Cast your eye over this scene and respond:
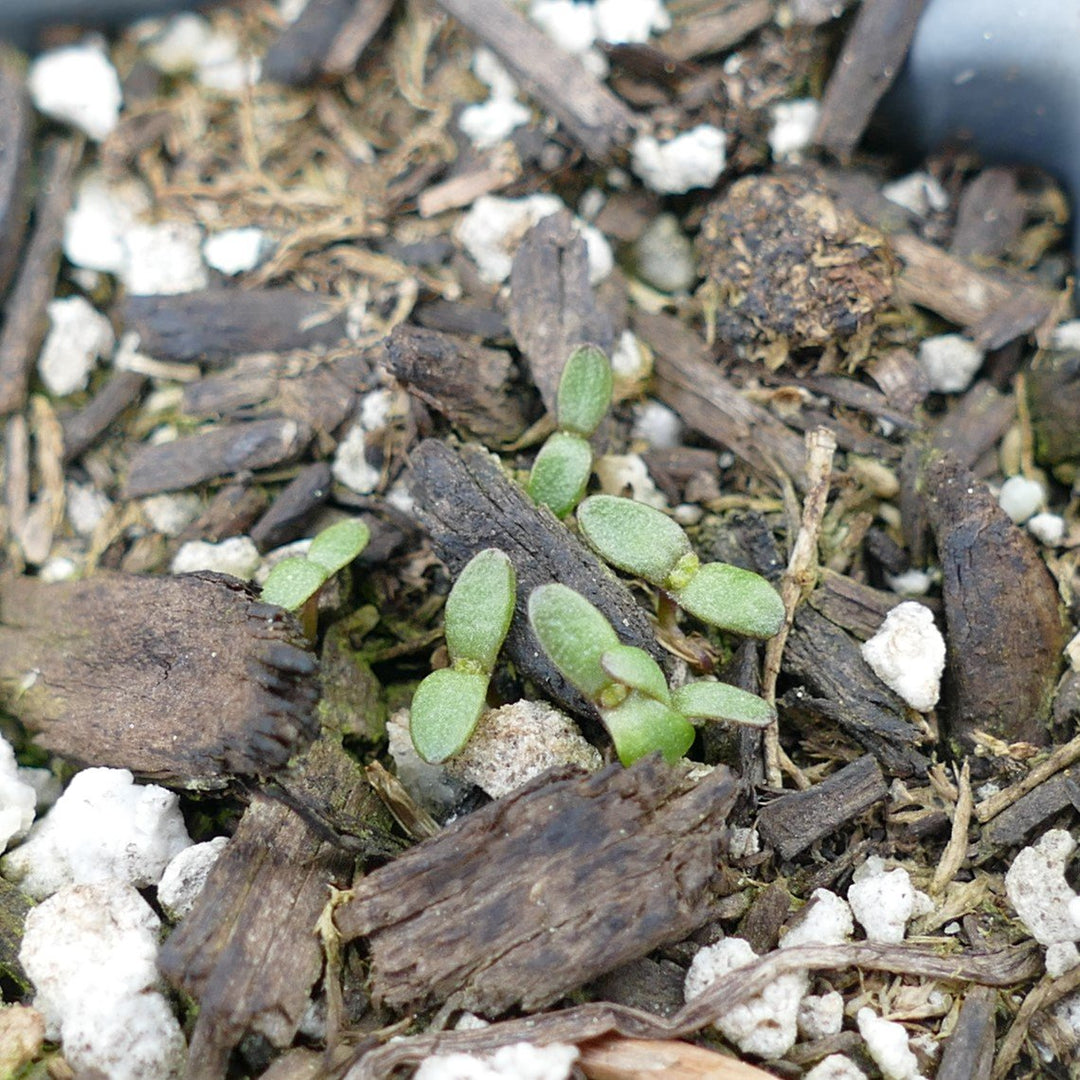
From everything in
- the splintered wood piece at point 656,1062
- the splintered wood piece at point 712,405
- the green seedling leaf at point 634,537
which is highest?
the splintered wood piece at point 712,405

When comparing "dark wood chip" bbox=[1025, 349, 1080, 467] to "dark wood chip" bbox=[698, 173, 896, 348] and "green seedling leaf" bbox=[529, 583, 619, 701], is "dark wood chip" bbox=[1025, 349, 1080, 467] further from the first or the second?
"green seedling leaf" bbox=[529, 583, 619, 701]

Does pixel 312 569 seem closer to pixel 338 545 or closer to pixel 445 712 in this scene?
pixel 338 545

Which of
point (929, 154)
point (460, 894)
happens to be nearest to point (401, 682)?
point (460, 894)

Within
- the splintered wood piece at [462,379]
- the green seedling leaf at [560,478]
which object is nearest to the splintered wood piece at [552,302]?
the splintered wood piece at [462,379]

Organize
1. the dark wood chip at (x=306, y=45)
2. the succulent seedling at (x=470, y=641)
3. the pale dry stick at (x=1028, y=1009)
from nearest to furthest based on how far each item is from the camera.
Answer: the pale dry stick at (x=1028, y=1009), the succulent seedling at (x=470, y=641), the dark wood chip at (x=306, y=45)

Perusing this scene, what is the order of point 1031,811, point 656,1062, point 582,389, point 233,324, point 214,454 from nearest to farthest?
point 656,1062
point 1031,811
point 582,389
point 214,454
point 233,324

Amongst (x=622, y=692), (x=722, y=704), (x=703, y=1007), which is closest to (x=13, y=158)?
(x=622, y=692)

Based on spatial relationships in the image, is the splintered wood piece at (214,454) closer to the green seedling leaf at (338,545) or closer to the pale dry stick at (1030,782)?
the green seedling leaf at (338,545)

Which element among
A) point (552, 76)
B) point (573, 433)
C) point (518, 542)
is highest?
point (552, 76)
